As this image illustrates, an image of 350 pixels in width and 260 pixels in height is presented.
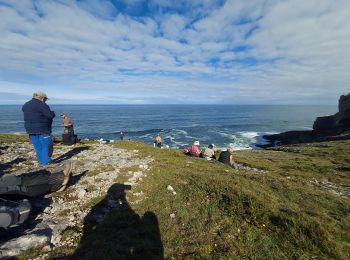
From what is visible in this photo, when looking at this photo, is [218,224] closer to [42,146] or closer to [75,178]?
[75,178]

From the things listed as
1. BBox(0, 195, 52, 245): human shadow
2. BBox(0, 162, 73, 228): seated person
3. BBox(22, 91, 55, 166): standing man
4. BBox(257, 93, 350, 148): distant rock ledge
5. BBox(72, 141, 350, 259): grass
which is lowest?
BBox(257, 93, 350, 148): distant rock ledge

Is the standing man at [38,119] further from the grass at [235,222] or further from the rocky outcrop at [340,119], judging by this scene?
the rocky outcrop at [340,119]

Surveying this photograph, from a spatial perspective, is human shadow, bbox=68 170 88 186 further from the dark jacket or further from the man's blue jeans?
the dark jacket

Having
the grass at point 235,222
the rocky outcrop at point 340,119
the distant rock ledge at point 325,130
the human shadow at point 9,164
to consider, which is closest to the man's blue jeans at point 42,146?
the human shadow at point 9,164

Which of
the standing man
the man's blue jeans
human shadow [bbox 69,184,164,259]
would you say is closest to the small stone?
human shadow [bbox 69,184,164,259]

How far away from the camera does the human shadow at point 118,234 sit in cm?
599

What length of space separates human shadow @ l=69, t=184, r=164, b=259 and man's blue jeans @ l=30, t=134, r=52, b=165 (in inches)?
170

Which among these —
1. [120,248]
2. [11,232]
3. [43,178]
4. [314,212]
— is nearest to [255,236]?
[314,212]

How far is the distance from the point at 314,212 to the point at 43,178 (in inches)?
390

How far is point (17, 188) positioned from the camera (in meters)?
7.82

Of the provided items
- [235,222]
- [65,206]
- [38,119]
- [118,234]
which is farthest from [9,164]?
[235,222]

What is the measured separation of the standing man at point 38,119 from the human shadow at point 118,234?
451cm

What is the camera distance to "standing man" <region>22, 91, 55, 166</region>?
10.6 meters

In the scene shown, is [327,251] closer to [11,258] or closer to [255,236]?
[255,236]
